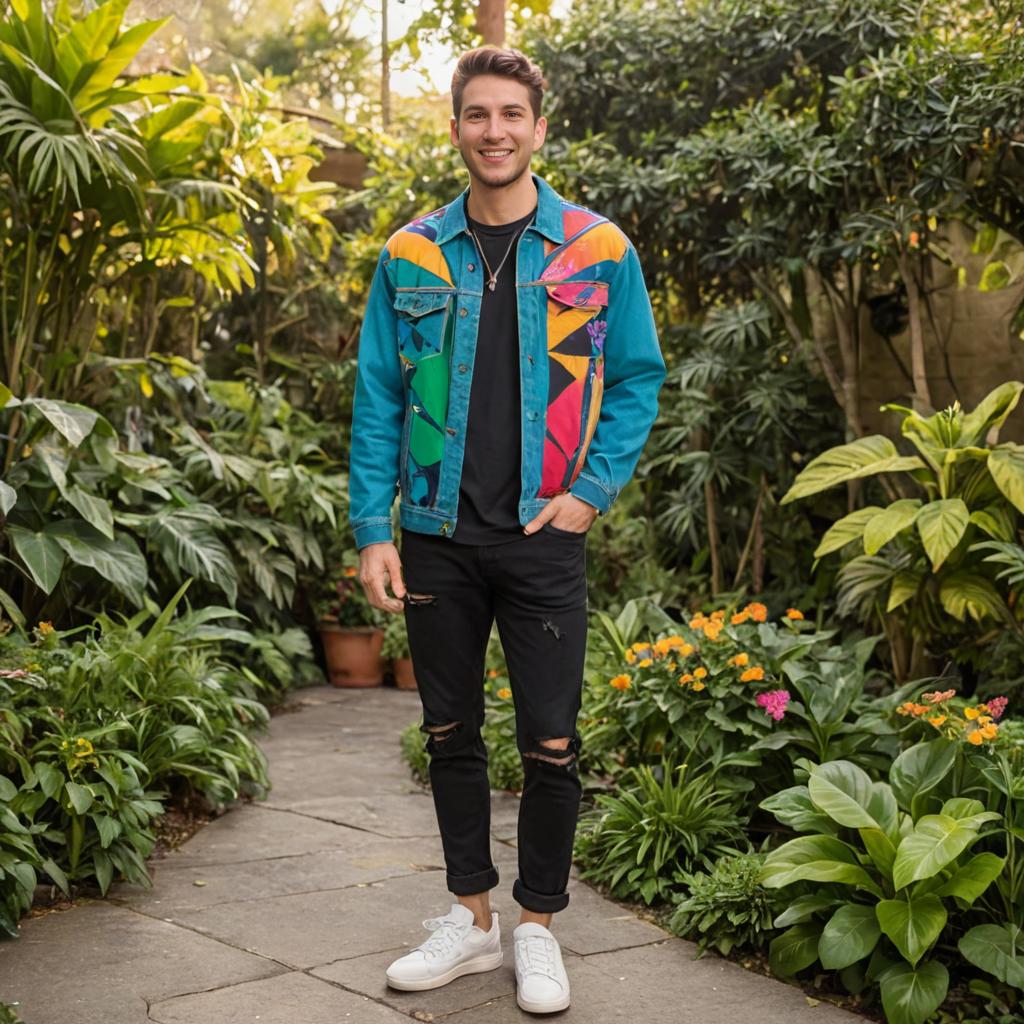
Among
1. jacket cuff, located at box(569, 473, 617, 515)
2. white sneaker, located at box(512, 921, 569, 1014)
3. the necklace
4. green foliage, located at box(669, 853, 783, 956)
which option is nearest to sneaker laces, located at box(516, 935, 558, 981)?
white sneaker, located at box(512, 921, 569, 1014)

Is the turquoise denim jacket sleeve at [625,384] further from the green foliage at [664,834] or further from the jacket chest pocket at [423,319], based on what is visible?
the green foliage at [664,834]

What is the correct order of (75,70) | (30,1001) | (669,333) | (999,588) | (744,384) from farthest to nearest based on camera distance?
(669,333)
(744,384)
(75,70)
(999,588)
(30,1001)

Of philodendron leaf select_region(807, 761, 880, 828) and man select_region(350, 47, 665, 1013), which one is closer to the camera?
man select_region(350, 47, 665, 1013)

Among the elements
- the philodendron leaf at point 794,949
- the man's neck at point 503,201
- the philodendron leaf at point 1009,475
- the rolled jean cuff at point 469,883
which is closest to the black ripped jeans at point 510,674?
the rolled jean cuff at point 469,883

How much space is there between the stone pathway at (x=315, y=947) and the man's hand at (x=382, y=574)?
2.76ft

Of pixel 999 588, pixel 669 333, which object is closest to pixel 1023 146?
pixel 999 588

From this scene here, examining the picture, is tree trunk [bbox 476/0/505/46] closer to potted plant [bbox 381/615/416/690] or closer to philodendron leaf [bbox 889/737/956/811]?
potted plant [bbox 381/615/416/690]

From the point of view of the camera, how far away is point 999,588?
14.3 feet

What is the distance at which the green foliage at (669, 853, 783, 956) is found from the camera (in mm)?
3068

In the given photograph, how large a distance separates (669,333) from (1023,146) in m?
2.10

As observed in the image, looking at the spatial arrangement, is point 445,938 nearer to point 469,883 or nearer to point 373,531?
point 469,883

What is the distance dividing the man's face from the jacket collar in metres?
0.10

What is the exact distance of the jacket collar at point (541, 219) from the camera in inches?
107

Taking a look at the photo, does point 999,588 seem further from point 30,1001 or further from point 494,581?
point 30,1001
